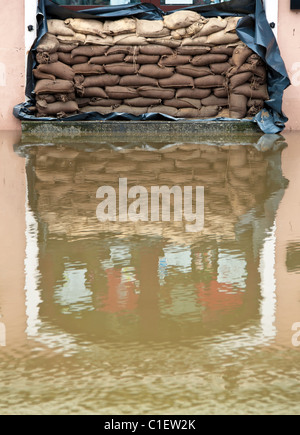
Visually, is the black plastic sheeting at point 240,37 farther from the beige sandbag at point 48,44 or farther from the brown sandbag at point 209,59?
the brown sandbag at point 209,59

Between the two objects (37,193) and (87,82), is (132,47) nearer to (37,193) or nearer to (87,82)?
(87,82)

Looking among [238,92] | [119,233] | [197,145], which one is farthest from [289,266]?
[238,92]

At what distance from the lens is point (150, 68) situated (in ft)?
21.4

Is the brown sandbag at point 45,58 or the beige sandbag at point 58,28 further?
the beige sandbag at point 58,28

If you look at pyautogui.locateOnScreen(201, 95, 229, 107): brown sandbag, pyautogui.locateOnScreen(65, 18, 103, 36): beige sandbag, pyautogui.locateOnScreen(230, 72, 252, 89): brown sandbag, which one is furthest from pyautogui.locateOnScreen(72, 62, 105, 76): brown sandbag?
pyautogui.locateOnScreen(230, 72, 252, 89): brown sandbag

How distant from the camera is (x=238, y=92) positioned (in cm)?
636

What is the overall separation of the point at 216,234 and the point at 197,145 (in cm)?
283

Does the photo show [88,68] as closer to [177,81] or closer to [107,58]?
[107,58]

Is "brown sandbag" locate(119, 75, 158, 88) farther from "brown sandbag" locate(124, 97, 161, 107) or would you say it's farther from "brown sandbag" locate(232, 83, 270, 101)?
"brown sandbag" locate(232, 83, 270, 101)

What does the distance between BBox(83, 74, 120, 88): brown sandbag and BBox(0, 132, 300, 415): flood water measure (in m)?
2.85

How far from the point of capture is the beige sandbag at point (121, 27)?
256 inches

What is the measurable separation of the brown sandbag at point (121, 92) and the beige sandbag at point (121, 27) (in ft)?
1.59

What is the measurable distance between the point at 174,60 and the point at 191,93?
327 millimetres

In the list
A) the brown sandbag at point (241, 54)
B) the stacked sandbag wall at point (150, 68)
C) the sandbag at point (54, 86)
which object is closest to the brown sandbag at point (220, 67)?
the stacked sandbag wall at point (150, 68)
